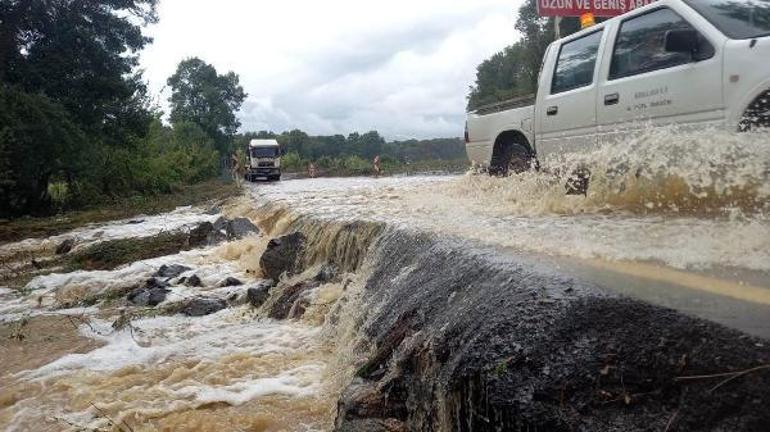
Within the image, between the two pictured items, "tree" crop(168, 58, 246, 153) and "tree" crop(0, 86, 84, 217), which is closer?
"tree" crop(0, 86, 84, 217)

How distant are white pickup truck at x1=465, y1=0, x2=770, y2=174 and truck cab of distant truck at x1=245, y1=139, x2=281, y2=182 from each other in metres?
28.3

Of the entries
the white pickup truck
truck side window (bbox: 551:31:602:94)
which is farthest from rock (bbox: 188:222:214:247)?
truck side window (bbox: 551:31:602:94)

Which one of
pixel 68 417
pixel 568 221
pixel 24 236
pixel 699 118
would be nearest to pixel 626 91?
pixel 699 118

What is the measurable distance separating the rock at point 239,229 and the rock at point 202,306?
4082mm

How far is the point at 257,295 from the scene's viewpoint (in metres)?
7.38

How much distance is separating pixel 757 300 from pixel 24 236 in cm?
1795

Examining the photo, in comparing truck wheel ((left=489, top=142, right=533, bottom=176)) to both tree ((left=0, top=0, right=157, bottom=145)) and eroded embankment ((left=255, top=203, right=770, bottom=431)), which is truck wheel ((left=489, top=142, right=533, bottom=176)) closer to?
eroded embankment ((left=255, top=203, right=770, bottom=431))

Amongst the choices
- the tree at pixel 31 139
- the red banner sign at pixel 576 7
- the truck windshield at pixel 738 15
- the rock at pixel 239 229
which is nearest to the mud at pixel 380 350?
the truck windshield at pixel 738 15

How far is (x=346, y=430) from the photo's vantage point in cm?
334

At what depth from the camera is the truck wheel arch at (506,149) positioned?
7.64 meters

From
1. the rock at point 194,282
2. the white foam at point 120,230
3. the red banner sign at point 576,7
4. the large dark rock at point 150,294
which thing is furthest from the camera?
the white foam at point 120,230

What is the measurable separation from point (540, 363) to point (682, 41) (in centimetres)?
350

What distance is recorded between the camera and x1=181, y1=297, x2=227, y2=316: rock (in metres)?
7.25

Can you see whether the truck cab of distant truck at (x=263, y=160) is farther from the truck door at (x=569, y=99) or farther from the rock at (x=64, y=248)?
the truck door at (x=569, y=99)
